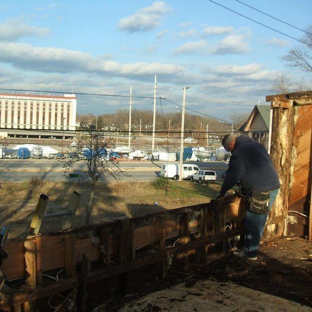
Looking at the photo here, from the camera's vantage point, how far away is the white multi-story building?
32719 millimetres

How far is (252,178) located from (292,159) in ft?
5.99

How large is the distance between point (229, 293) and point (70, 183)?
34166mm

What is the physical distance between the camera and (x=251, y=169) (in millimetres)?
5762

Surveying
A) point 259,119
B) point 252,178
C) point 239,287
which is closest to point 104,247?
point 239,287

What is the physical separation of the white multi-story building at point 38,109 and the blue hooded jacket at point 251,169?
27.5 m

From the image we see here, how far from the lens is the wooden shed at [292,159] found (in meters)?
7.01

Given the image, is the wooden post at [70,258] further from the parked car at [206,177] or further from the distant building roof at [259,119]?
the parked car at [206,177]

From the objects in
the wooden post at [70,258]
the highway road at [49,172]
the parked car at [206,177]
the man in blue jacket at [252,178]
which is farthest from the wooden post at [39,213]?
the parked car at [206,177]

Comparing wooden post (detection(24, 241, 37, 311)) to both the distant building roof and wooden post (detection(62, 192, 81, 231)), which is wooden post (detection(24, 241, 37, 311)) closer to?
wooden post (detection(62, 192, 81, 231))

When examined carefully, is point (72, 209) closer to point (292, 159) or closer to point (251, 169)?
point (251, 169)

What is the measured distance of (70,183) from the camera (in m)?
37.8

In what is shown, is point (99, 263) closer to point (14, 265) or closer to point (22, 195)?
point (14, 265)

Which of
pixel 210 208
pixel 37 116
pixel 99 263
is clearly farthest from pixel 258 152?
pixel 37 116

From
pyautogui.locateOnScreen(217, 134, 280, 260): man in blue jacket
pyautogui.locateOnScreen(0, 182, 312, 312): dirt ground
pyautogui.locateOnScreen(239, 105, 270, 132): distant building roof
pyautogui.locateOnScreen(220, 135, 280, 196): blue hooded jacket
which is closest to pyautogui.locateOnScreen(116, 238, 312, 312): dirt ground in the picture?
pyautogui.locateOnScreen(0, 182, 312, 312): dirt ground
